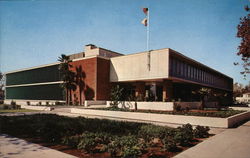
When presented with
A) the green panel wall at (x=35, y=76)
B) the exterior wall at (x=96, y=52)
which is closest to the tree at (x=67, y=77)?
the green panel wall at (x=35, y=76)

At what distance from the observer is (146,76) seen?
30359 millimetres

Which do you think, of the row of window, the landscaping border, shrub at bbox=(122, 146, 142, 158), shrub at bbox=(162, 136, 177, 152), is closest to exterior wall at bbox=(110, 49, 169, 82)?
the row of window

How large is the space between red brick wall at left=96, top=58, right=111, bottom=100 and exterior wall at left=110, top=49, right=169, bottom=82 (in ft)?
3.69

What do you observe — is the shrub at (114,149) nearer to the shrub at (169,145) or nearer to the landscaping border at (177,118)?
the shrub at (169,145)

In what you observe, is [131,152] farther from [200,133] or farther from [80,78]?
[80,78]

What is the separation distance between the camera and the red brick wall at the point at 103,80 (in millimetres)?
35394

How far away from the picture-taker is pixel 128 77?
110 feet

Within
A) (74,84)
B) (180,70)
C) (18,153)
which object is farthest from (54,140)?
(74,84)

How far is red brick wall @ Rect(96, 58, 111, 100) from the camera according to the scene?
35.4m

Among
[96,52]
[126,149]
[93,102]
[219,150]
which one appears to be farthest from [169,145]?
[96,52]

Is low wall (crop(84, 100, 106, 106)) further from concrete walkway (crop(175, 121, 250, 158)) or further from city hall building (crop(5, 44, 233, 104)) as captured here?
concrete walkway (crop(175, 121, 250, 158))

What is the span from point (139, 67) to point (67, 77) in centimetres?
1757

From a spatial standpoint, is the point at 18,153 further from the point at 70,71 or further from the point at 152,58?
the point at 70,71

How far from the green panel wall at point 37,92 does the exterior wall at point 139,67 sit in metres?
17.3
